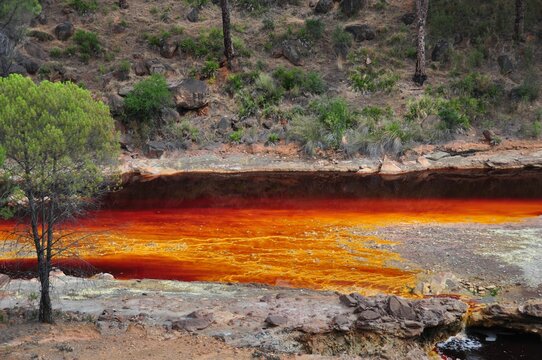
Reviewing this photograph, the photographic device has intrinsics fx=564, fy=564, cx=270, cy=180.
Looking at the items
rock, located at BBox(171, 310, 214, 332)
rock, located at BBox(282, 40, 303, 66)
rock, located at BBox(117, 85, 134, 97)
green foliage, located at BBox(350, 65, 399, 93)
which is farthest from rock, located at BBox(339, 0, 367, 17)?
rock, located at BBox(171, 310, 214, 332)

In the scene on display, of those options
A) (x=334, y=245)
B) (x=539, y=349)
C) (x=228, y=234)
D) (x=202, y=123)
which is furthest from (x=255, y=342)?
(x=202, y=123)

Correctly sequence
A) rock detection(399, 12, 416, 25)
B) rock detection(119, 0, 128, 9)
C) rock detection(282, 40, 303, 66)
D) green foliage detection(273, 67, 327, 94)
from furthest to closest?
rock detection(119, 0, 128, 9), rock detection(399, 12, 416, 25), rock detection(282, 40, 303, 66), green foliage detection(273, 67, 327, 94)

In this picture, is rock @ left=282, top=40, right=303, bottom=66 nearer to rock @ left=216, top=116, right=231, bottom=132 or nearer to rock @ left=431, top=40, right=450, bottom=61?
rock @ left=216, top=116, right=231, bottom=132

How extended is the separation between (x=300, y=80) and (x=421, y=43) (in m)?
7.39

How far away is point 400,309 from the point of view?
1205cm

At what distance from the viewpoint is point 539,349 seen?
1188 centimetres

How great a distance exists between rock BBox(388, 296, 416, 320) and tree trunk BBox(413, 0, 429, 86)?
23.9m

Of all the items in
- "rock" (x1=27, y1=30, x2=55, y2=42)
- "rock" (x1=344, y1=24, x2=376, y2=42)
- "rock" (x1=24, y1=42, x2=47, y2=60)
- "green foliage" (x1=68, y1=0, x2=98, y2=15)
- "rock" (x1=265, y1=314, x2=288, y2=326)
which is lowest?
"rock" (x1=265, y1=314, x2=288, y2=326)

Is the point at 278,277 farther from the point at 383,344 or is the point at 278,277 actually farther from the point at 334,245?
the point at 383,344

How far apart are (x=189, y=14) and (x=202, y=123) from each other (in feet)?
39.6

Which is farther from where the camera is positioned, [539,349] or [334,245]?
[334,245]

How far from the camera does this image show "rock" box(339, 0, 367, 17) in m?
40.4

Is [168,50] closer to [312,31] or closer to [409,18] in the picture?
[312,31]

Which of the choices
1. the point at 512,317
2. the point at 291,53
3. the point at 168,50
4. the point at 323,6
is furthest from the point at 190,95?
the point at 512,317
